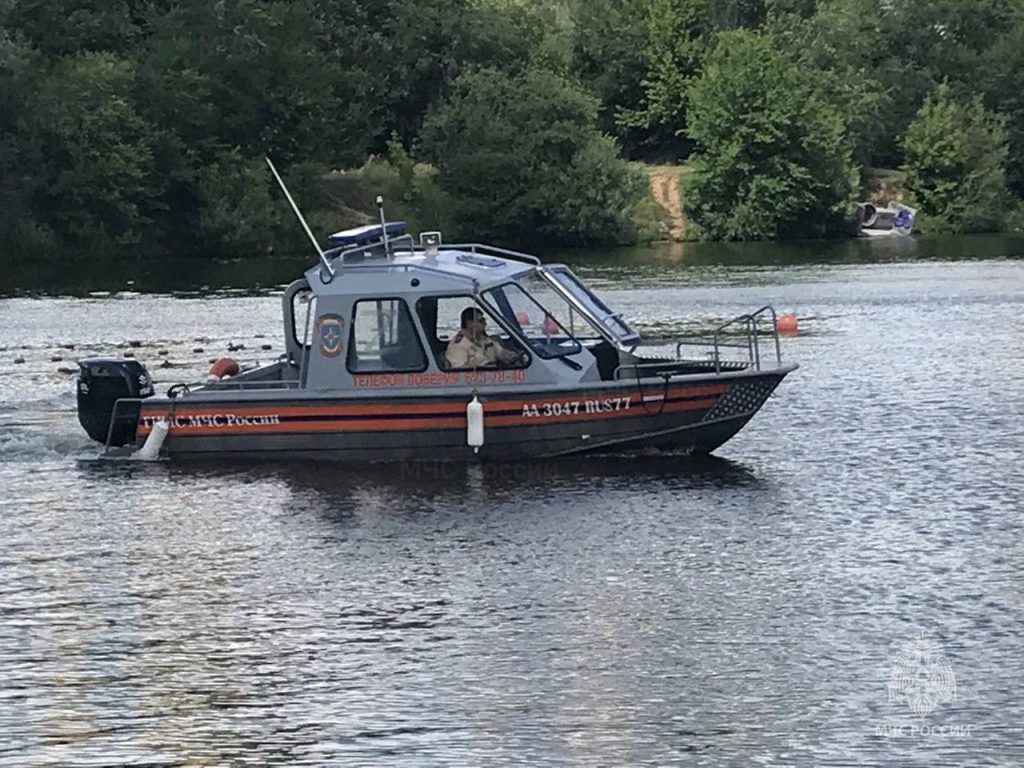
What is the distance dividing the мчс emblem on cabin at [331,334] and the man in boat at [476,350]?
1.32 metres

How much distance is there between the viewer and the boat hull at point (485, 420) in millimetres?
25297

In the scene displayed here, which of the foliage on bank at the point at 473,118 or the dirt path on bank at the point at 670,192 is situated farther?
the dirt path on bank at the point at 670,192

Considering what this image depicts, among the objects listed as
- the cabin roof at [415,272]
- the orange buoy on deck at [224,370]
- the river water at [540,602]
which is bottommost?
the river water at [540,602]

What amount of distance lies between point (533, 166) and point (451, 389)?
68.1 metres

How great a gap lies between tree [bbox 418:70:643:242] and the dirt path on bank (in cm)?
462

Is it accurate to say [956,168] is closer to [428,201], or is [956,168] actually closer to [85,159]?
[428,201]

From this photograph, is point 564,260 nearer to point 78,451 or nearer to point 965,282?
point 965,282

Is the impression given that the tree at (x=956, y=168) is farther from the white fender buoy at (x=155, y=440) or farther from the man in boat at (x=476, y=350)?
the white fender buoy at (x=155, y=440)

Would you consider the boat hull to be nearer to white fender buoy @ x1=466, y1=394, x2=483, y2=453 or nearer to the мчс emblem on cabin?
white fender buoy @ x1=466, y1=394, x2=483, y2=453

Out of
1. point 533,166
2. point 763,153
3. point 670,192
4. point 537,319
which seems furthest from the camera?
point 670,192

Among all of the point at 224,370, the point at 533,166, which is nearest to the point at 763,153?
the point at 533,166

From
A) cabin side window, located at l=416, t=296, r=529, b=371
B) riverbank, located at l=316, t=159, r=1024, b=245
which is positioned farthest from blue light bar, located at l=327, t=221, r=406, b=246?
riverbank, located at l=316, t=159, r=1024, b=245

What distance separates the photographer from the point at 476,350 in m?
25.5

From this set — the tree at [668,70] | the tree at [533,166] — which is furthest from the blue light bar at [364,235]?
the tree at [668,70]
